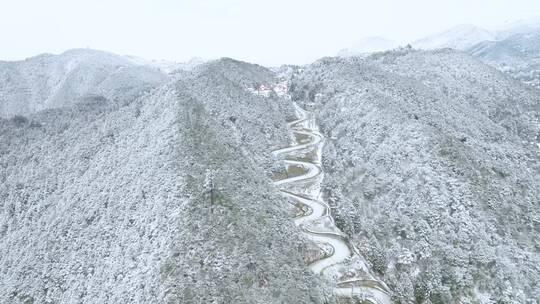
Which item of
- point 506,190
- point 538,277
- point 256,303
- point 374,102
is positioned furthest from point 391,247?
point 374,102

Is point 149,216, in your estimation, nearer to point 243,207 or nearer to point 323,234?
point 243,207

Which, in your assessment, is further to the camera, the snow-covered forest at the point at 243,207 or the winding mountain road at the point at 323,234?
the winding mountain road at the point at 323,234

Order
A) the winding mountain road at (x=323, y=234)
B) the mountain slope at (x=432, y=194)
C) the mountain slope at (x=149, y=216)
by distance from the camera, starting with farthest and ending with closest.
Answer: the mountain slope at (x=432, y=194) → the winding mountain road at (x=323, y=234) → the mountain slope at (x=149, y=216)

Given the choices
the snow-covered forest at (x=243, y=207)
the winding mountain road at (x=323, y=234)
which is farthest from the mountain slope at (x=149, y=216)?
the winding mountain road at (x=323, y=234)

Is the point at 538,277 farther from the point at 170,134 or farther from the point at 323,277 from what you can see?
the point at 170,134

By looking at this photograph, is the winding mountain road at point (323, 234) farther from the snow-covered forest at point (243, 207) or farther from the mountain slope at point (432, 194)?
the mountain slope at point (432, 194)

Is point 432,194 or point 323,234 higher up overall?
point 432,194

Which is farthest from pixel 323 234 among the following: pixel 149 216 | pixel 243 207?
pixel 149 216

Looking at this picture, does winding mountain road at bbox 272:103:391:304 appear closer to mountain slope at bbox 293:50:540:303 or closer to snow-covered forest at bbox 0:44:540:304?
snow-covered forest at bbox 0:44:540:304
